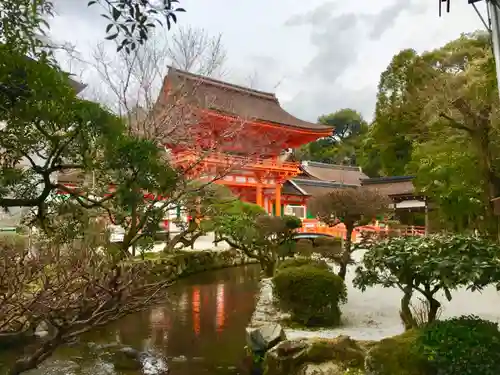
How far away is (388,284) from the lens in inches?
171

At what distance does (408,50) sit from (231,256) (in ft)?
54.8

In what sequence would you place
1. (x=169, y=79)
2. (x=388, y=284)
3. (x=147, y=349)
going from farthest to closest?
(x=169, y=79)
(x=147, y=349)
(x=388, y=284)

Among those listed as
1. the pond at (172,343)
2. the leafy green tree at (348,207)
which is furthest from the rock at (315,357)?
the leafy green tree at (348,207)

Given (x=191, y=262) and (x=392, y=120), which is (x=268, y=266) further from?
(x=392, y=120)

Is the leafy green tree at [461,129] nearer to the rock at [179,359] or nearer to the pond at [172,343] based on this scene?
the pond at [172,343]

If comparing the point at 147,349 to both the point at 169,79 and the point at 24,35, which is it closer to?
the point at 24,35

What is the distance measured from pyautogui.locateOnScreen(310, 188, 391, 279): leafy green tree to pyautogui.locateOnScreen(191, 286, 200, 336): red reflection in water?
2.90 meters

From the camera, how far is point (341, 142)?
4938 centimetres

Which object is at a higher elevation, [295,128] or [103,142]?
[295,128]

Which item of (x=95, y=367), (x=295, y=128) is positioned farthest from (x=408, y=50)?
(x=95, y=367)

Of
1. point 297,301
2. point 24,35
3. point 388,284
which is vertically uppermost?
point 24,35

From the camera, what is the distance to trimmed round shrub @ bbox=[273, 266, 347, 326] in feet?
20.9

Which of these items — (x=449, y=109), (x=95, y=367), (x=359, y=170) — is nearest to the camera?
(x=95, y=367)

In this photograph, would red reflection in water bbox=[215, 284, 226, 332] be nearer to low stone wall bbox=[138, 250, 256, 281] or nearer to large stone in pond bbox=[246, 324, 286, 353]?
low stone wall bbox=[138, 250, 256, 281]
